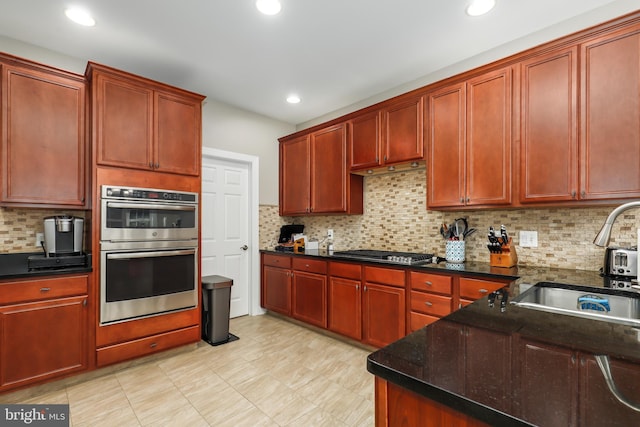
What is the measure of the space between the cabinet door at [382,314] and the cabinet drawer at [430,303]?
115 millimetres

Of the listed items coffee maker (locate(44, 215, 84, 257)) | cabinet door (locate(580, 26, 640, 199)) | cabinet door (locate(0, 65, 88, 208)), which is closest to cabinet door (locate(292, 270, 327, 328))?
coffee maker (locate(44, 215, 84, 257))

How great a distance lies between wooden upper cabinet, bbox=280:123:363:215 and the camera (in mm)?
3715

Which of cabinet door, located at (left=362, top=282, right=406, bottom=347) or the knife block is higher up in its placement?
the knife block

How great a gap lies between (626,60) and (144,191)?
3.58 metres

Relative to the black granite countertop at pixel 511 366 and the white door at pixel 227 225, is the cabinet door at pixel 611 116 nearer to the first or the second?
the black granite countertop at pixel 511 366

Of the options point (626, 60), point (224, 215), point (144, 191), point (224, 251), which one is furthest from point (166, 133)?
point (626, 60)

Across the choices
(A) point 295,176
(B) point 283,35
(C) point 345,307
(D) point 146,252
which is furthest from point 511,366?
(A) point 295,176

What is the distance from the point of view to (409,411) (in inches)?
28.9

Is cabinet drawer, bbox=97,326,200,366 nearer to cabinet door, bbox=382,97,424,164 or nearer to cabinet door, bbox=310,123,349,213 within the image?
cabinet door, bbox=310,123,349,213

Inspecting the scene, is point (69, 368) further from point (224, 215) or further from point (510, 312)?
point (510, 312)

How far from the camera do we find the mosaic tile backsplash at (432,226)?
2.35 m

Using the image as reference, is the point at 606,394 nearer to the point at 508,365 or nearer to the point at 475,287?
the point at 508,365

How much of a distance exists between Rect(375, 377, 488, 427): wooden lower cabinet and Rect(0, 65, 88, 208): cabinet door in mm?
2925

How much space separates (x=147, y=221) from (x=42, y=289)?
844mm
